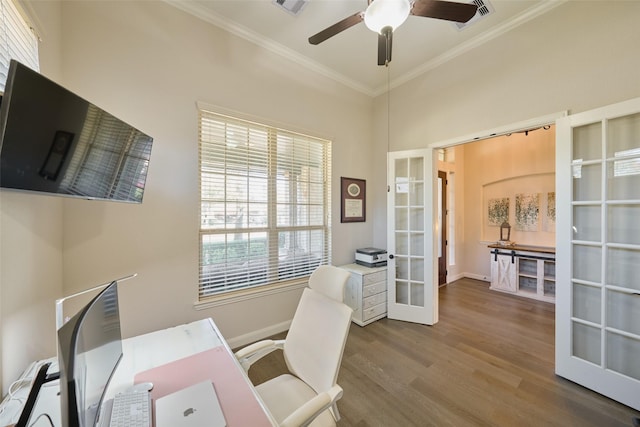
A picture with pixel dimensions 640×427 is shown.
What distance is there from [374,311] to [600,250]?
2.21 metres

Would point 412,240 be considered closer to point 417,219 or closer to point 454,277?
point 417,219

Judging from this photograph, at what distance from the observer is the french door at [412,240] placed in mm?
2988

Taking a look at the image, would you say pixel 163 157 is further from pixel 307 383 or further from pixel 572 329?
pixel 572 329

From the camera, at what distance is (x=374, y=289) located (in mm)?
3119

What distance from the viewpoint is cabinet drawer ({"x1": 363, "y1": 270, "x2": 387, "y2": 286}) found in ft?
9.95

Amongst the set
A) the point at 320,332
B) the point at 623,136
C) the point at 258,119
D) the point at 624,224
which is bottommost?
the point at 320,332

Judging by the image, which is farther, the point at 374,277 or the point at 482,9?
the point at 374,277

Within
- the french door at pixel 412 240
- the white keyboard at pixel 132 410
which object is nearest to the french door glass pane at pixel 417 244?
the french door at pixel 412 240

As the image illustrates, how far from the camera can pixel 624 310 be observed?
5.86 feet

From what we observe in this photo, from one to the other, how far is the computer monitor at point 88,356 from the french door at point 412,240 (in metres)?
2.89

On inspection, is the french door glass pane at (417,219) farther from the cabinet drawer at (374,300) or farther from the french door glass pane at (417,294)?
the cabinet drawer at (374,300)

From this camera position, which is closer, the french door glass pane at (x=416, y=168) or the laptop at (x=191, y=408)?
the laptop at (x=191, y=408)

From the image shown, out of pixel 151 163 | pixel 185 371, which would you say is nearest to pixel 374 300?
pixel 185 371

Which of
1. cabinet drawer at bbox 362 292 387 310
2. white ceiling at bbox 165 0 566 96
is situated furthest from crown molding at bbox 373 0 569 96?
cabinet drawer at bbox 362 292 387 310
